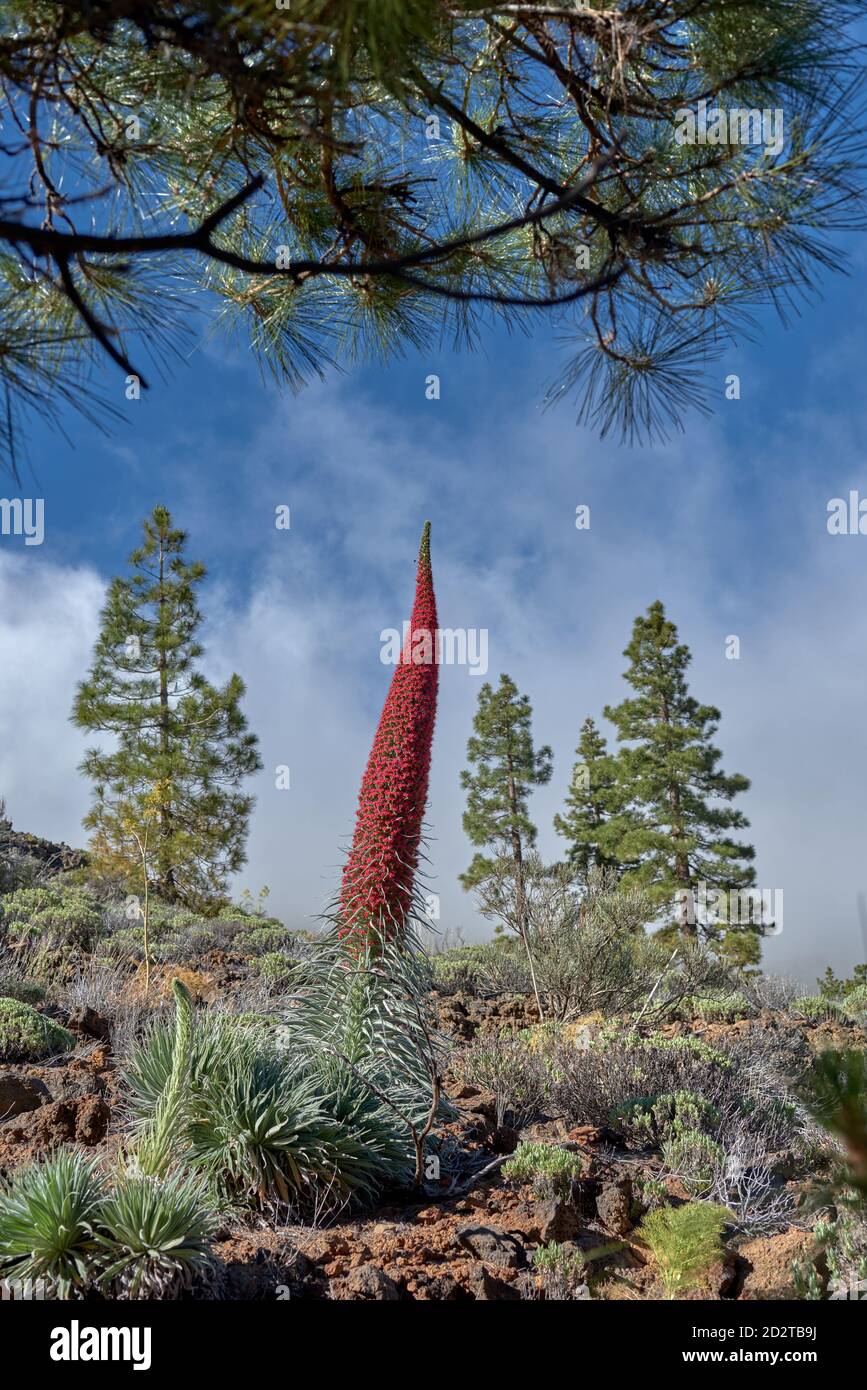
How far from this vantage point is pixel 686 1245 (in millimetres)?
3082

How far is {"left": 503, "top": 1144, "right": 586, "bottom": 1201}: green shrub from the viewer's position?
142 inches

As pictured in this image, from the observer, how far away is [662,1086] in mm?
5047

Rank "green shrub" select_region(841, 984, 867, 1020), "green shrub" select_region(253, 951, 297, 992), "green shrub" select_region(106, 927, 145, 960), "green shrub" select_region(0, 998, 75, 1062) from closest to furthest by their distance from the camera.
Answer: "green shrub" select_region(0, 998, 75, 1062) < "green shrub" select_region(253, 951, 297, 992) < "green shrub" select_region(841, 984, 867, 1020) < "green shrub" select_region(106, 927, 145, 960)

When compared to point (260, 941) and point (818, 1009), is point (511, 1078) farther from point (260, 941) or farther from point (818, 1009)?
point (260, 941)

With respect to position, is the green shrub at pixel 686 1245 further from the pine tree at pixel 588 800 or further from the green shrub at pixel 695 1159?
the pine tree at pixel 588 800

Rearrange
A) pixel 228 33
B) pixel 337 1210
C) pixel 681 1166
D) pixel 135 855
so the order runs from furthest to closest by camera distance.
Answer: pixel 135 855 < pixel 681 1166 < pixel 337 1210 < pixel 228 33

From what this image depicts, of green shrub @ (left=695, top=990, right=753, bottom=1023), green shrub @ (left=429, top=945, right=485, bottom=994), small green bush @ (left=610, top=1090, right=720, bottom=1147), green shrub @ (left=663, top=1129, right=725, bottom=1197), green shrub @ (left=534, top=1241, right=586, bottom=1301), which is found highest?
green shrub @ (left=429, top=945, right=485, bottom=994)

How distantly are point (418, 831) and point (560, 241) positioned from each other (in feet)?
9.58

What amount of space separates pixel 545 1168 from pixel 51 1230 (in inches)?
Result: 74.0

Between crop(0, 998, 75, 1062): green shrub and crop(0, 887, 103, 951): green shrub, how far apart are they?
320 cm

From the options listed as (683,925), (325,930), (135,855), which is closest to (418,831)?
(325,930)

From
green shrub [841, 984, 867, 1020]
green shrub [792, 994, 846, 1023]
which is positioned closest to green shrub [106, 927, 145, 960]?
green shrub [792, 994, 846, 1023]

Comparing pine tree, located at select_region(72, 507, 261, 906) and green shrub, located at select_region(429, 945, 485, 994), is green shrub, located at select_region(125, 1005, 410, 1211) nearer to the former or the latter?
green shrub, located at select_region(429, 945, 485, 994)

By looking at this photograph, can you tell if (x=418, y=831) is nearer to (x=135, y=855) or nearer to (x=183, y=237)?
(x=183, y=237)
